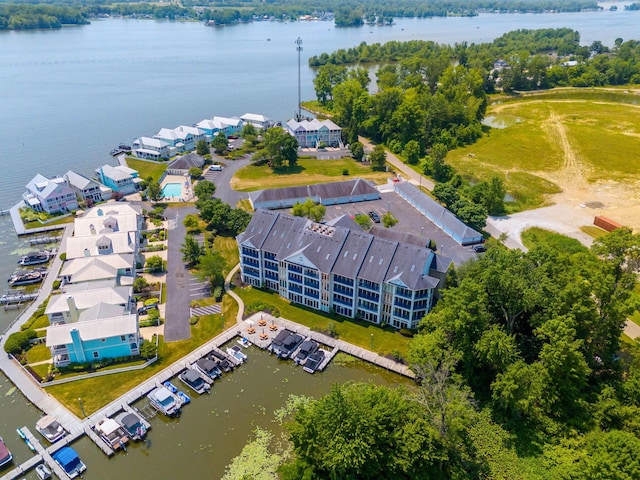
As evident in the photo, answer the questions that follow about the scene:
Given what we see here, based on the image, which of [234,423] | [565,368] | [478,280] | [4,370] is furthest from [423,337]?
[4,370]

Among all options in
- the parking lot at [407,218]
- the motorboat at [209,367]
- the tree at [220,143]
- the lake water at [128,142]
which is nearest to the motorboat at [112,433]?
the lake water at [128,142]

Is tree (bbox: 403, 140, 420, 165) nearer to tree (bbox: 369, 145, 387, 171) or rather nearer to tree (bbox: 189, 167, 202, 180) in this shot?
tree (bbox: 369, 145, 387, 171)

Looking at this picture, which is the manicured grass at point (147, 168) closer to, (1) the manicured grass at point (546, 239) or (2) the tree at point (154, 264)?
(2) the tree at point (154, 264)

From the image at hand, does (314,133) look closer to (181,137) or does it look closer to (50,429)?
(181,137)

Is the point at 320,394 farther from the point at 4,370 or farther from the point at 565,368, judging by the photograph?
the point at 4,370

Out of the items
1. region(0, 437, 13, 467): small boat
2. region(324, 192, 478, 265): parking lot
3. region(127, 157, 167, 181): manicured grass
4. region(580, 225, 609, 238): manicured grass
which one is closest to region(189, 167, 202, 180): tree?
region(127, 157, 167, 181): manicured grass
